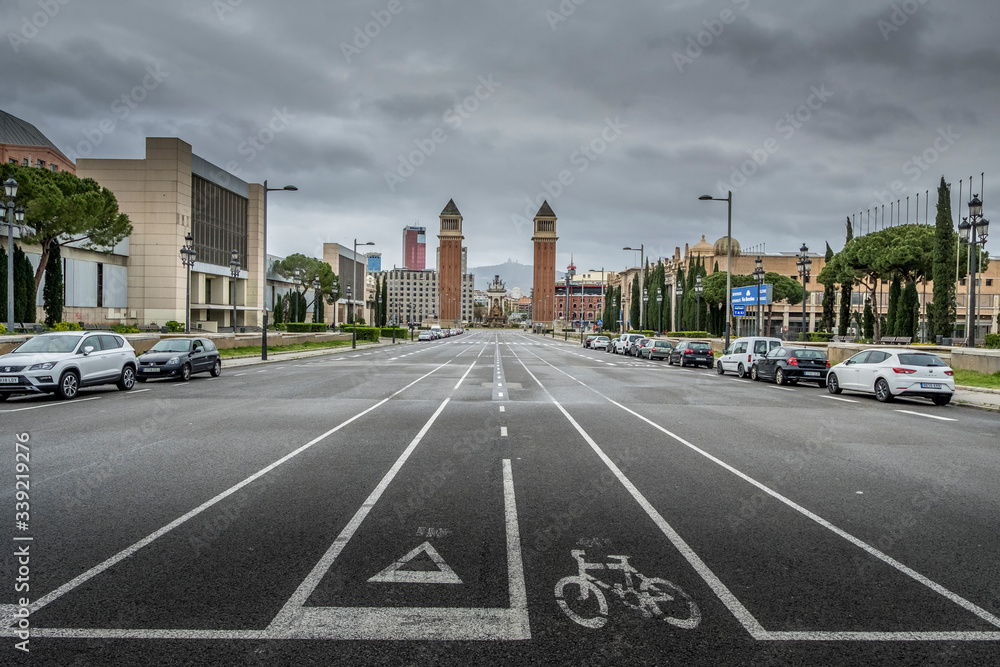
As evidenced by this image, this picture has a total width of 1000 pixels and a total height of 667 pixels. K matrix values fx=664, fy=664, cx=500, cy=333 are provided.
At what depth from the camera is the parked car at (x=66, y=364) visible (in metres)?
16.0

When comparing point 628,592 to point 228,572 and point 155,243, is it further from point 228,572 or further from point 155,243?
point 155,243

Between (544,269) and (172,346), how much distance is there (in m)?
174

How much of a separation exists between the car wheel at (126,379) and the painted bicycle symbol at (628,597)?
18264 mm

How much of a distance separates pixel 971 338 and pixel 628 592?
27.6 m

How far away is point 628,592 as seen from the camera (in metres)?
4.48

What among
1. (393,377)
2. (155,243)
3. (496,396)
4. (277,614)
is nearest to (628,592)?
(277,614)

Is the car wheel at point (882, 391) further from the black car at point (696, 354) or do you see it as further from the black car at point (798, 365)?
the black car at point (696, 354)

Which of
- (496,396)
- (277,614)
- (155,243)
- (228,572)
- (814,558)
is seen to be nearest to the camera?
(277,614)

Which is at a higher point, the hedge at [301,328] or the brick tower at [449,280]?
the brick tower at [449,280]

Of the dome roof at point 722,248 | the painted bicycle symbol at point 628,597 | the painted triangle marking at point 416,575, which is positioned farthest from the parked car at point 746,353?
the dome roof at point 722,248

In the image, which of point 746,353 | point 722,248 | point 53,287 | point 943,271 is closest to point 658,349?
point 746,353

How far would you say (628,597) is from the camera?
4.39 meters

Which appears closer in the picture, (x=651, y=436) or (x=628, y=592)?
(x=628, y=592)

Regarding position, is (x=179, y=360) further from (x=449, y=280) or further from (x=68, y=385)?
(x=449, y=280)
